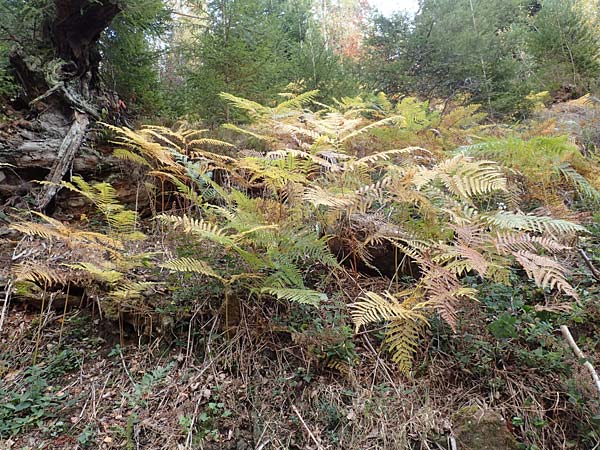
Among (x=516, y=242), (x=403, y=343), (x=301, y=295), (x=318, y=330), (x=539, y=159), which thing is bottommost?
(x=318, y=330)

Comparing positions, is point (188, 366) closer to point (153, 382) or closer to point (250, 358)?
point (153, 382)

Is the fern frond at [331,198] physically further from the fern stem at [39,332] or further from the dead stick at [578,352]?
the fern stem at [39,332]

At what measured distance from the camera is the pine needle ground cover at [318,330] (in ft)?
5.83

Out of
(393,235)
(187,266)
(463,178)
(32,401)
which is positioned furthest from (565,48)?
(32,401)

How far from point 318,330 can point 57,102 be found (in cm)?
434

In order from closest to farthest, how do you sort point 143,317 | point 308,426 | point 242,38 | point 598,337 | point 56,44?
point 308,426 < point 598,337 < point 143,317 < point 56,44 < point 242,38

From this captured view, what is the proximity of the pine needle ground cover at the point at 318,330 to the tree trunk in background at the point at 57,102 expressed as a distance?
153 centimetres

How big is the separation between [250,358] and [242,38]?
15.1 ft

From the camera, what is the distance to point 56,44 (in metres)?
4.56

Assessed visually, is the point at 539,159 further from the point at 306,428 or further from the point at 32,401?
the point at 32,401

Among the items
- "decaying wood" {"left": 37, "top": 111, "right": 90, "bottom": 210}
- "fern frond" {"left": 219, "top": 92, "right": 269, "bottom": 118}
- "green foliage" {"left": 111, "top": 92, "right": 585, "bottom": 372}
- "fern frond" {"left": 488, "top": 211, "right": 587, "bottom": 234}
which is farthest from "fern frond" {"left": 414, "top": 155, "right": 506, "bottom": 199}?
"decaying wood" {"left": 37, "top": 111, "right": 90, "bottom": 210}

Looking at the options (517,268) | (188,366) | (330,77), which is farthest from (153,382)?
(330,77)

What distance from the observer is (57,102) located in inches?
172

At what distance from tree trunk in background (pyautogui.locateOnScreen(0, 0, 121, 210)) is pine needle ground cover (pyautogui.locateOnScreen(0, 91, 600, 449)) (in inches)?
60.3
